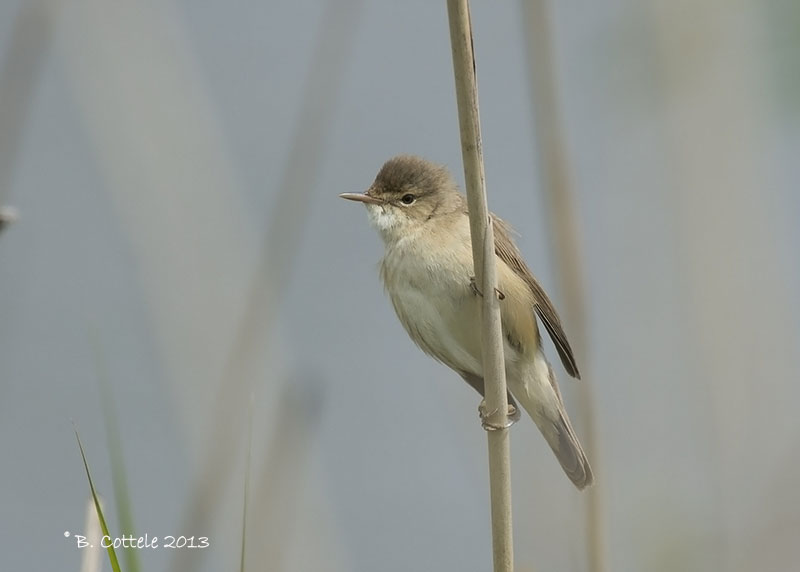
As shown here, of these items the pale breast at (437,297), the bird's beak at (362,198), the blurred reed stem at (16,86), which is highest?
the blurred reed stem at (16,86)

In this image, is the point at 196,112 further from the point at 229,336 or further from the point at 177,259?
the point at 229,336

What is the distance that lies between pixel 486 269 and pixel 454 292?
104 centimetres

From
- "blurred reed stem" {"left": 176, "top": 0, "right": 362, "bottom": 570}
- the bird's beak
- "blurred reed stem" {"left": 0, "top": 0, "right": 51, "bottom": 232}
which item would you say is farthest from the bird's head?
"blurred reed stem" {"left": 0, "top": 0, "right": 51, "bottom": 232}

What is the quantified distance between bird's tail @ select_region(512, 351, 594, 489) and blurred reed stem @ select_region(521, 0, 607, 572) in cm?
113

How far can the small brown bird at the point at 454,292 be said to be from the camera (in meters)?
3.32

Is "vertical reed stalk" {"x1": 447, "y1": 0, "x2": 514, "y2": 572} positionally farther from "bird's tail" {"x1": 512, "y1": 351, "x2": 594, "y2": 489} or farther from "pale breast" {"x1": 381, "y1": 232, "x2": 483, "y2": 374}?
"bird's tail" {"x1": 512, "y1": 351, "x2": 594, "y2": 489}

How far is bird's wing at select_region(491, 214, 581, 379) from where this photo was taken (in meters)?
3.46

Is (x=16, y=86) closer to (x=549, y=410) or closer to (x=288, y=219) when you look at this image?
(x=288, y=219)

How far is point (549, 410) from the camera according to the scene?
3711 mm

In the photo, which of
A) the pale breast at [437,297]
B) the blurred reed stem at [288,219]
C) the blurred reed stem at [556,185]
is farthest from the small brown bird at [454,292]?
the blurred reed stem at [288,219]

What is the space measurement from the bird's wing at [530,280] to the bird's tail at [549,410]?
187 mm

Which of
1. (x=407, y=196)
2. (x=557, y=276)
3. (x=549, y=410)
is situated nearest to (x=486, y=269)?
(x=557, y=276)

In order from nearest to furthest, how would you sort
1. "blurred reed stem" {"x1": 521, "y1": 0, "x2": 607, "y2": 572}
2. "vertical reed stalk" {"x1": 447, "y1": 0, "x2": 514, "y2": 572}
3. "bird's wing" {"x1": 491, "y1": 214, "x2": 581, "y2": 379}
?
"vertical reed stalk" {"x1": 447, "y1": 0, "x2": 514, "y2": 572}
"blurred reed stem" {"x1": 521, "y1": 0, "x2": 607, "y2": 572}
"bird's wing" {"x1": 491, "y1": 214, "x2": 581, "y2": 379}

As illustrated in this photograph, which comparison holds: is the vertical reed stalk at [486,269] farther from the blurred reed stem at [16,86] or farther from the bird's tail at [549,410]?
the bird's tail at [549,410]
